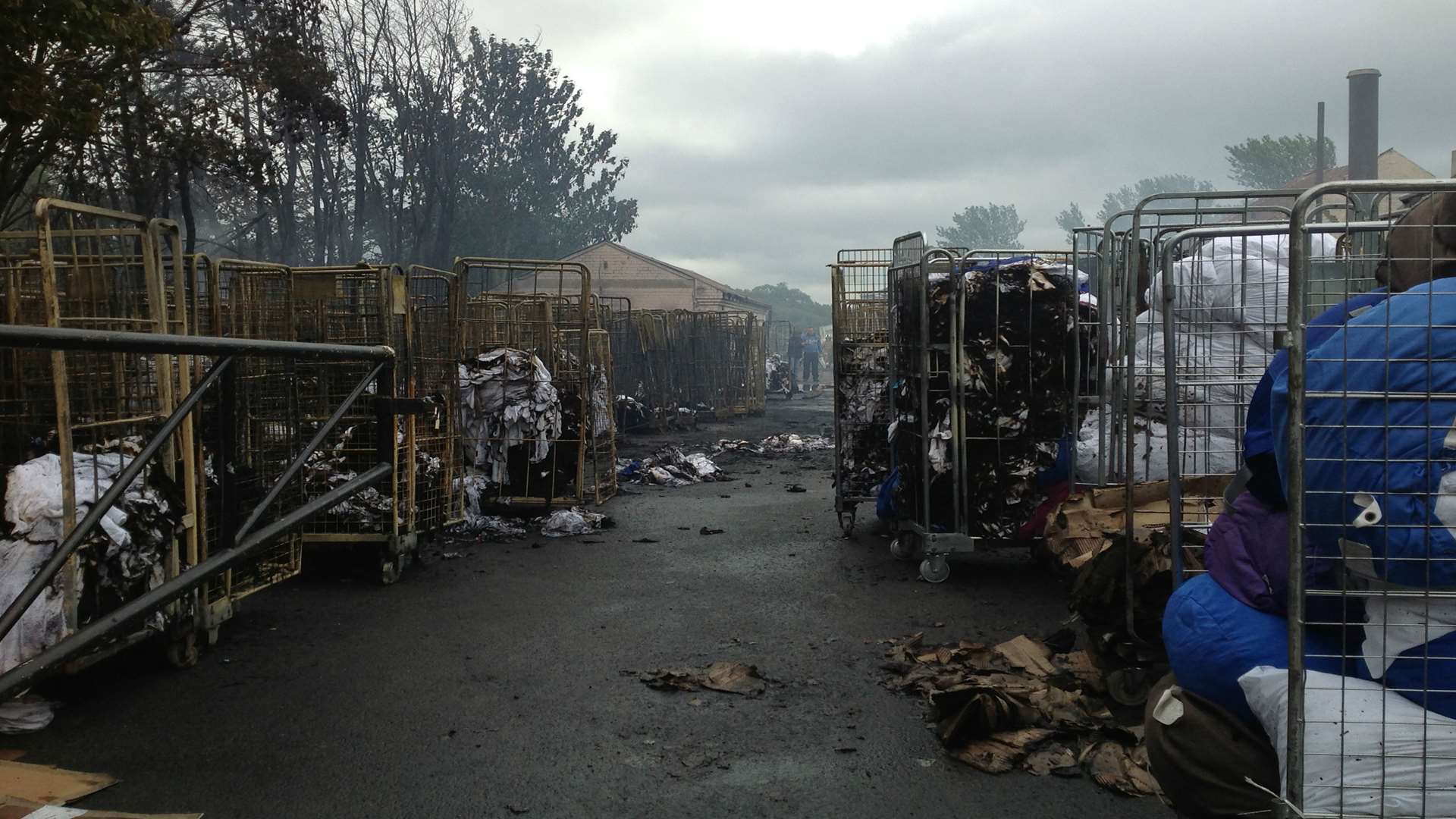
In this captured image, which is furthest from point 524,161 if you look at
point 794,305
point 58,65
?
point 794,305

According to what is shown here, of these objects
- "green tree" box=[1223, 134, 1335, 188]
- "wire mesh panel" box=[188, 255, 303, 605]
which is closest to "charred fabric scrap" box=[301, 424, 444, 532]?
"wire mesh panel" box=[188, 255, 303, 605]

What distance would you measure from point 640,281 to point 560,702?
38.5 meters

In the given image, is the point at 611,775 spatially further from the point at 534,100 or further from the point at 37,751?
the point at 534,100

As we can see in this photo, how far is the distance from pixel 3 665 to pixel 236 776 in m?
1.14

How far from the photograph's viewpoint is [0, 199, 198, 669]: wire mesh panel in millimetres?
4484

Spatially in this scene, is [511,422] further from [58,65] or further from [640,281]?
[640,281]

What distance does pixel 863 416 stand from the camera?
9352 millimetres

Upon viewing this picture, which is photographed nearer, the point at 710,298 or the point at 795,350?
the point at 710,298

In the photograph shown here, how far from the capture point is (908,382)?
767 centimetres

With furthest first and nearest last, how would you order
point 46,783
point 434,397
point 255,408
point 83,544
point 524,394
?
point 524,394
point 434,397
point 255,408
point 83,544
point 46,783

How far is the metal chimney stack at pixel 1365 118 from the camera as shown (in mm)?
30234

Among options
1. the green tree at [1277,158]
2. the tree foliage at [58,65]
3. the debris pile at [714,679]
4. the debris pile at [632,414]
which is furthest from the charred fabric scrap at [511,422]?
the green tree at [1277,158]

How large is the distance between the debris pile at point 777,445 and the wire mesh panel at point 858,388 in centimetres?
788

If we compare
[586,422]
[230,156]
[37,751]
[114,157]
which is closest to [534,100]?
[114,157]
